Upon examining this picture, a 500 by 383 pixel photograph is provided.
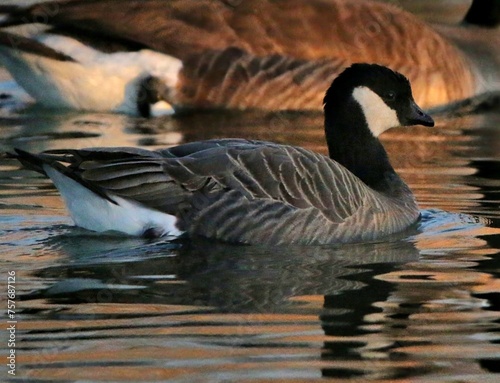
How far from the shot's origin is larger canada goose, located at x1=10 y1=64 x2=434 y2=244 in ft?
26.3

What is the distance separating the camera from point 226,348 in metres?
5.81

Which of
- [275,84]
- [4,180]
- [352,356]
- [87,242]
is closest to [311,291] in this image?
[352,356]

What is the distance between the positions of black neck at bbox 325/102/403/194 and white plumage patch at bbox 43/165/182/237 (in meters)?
1.42

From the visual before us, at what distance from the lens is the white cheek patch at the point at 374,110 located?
352 inches

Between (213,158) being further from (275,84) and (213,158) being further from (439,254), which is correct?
(275,84)

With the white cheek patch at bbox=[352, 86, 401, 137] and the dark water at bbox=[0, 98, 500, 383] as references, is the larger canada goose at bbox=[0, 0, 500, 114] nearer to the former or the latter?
the dark water at bbox=[0, 98, 500, 383]

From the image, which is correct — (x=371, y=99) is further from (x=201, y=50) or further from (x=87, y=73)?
(x=87, y=73)

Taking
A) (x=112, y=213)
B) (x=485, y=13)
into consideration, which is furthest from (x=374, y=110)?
(x=485, y=13)

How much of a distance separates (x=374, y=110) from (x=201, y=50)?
4.95m

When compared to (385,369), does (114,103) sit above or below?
below

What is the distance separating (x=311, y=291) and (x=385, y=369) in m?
1.42

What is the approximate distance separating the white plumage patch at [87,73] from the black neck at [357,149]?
4.89m

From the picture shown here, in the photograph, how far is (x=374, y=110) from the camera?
355 inches

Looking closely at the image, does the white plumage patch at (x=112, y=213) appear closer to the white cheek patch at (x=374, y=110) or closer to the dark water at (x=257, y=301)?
the dark water at (x=257, y=301)
